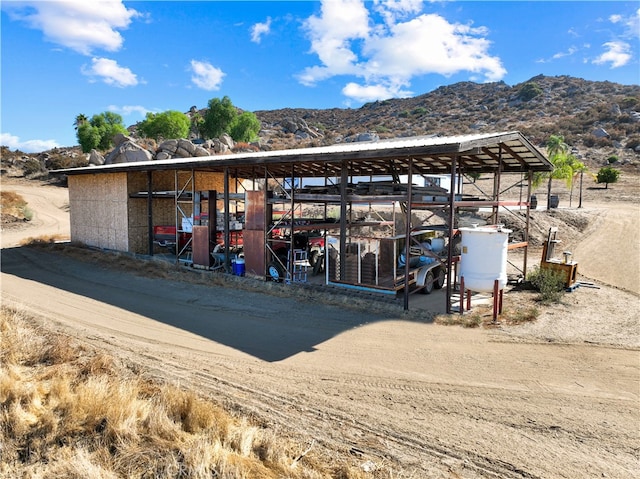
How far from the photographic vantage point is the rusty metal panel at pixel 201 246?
17547mm

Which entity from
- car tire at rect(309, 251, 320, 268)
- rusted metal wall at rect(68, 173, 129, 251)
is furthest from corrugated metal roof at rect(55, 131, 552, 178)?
car tire at rect(309, 251, 320, 268)

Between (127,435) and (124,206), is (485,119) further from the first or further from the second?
(127,435)

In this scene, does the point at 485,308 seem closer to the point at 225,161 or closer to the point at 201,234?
the point at 225,161

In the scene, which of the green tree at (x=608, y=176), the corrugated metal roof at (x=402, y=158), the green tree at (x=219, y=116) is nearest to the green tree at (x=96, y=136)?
the green tree at (x=219, y=116)

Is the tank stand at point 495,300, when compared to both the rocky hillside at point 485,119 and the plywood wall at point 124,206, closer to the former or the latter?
the plywood wall at point 124,206

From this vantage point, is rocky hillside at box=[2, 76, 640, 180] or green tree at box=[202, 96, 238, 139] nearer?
rocky hillside at box=[2, 76, 640, 180]

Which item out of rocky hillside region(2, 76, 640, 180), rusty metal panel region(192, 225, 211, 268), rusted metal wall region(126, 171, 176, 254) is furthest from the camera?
rocky hillside region(2, 76, 640, 180)

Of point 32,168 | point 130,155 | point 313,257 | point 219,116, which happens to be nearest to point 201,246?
point 313,257

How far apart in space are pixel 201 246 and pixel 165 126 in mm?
55198

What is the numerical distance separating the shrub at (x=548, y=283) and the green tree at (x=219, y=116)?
70.5 m

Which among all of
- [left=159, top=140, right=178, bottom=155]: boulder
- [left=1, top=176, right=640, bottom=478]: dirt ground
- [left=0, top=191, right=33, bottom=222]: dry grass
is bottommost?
[left=1, top=176, right=640, bottom=478]: dirt ground

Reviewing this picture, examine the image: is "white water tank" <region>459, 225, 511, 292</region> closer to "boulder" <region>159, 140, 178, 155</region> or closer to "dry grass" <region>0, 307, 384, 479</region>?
"dry grass" <region>0, 307, 384, 479</region>

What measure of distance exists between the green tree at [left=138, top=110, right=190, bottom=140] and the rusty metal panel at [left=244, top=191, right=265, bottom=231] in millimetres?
56803

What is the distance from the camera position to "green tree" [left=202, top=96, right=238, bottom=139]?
77.3 metres
